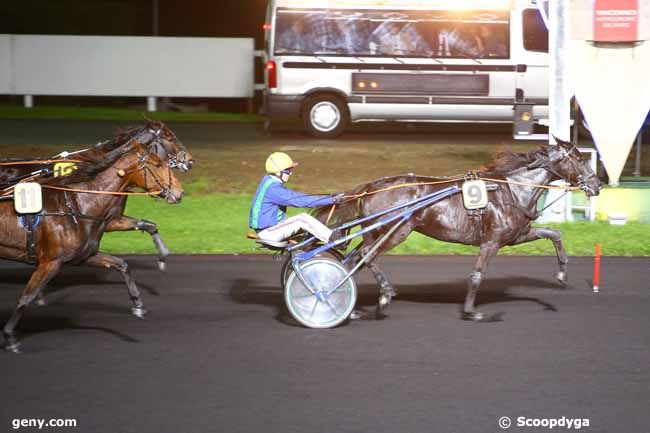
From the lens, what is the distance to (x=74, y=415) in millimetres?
6785

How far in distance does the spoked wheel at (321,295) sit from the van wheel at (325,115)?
1233cm

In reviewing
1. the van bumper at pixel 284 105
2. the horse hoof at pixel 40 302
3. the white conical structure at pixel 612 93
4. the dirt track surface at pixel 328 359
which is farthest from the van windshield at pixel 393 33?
the horse hoof at pixel 40 302

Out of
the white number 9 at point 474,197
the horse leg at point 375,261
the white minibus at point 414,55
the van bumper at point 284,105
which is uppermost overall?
the white minibus at point 414,55

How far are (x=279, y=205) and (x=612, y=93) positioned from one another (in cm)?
776

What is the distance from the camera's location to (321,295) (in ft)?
29.2

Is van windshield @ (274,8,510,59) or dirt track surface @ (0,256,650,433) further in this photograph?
van windshield @ (274,8,510,59)

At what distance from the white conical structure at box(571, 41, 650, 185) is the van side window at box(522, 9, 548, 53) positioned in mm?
5405

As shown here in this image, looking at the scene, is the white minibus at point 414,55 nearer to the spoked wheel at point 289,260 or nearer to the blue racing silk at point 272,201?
the spoked wheel at point 289,260

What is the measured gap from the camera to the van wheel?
2112 centimetres

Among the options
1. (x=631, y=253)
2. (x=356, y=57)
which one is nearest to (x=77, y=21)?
(x=356, y=57)

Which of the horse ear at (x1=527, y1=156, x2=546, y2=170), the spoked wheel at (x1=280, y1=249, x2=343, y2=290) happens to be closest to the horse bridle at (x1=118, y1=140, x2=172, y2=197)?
the spoked wheel at (x1=280, y1=249, x2=343, y2=290)

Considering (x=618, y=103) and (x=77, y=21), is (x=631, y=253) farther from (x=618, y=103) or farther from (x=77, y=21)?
(x=77, y=21)

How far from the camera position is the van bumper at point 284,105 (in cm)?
2102

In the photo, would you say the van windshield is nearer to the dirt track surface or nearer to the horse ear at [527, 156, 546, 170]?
the dirt track surface
